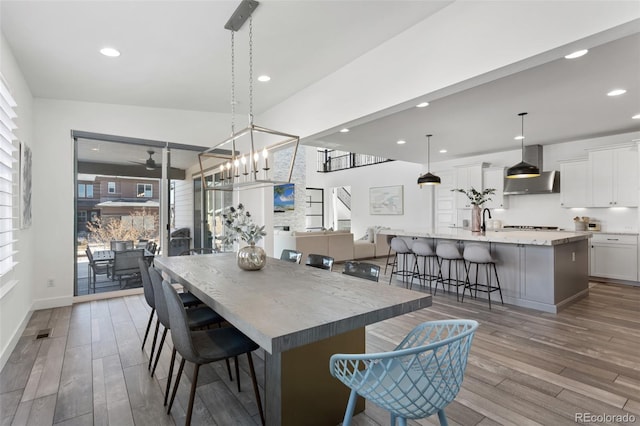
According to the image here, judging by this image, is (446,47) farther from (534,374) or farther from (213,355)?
(213,355)

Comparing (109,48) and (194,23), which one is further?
(109,48)

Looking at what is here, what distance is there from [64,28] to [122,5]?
2.46ft

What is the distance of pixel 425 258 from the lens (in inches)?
209

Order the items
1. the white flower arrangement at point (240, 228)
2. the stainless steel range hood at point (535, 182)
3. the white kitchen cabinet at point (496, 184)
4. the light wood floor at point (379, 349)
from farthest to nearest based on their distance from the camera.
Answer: the white kitchen cabinet at point (496, 184) → the stainless steel range hood at point (535, 182) → the white flower arrangement at point (240, 228) → the light wood floor at point (379, 349)

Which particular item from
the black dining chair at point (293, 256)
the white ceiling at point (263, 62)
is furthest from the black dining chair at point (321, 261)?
the white ceiling at point (263, 62)

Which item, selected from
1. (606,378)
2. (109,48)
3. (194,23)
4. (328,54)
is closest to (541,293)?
(606,378)

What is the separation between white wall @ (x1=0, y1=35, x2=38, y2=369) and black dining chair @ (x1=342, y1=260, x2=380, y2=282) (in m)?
2.90

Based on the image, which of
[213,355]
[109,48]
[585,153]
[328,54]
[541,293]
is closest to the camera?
[213,355]

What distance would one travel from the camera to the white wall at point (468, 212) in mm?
6016

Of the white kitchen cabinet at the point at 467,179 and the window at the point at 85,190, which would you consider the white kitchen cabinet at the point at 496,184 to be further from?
the window at the point at 85,190

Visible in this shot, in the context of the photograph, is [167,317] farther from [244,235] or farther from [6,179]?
[6,179]

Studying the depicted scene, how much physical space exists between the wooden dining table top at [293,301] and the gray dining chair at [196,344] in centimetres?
19

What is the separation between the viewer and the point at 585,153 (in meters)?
6.18

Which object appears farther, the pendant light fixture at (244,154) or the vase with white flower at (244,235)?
the vase with white flower at (244,235)
